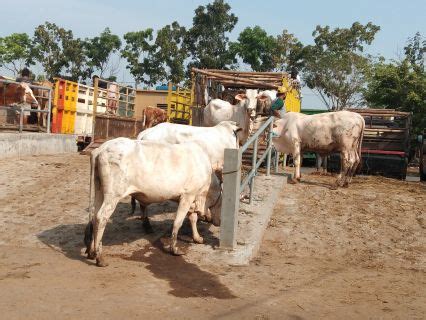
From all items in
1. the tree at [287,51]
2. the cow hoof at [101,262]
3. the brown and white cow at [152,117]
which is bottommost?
the cow hoof at [101,262]

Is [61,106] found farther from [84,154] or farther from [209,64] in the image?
[209,64]

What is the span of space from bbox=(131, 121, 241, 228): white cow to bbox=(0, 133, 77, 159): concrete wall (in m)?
4.92

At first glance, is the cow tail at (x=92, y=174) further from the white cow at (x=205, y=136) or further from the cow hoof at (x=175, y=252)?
the white cow at (x=205, y=136)

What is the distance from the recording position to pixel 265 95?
10789 mm

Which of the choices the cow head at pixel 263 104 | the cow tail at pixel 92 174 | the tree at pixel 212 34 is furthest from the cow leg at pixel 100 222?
the tree at pixel 212 34

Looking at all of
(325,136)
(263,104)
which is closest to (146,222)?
(263,104)

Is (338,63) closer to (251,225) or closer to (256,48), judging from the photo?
(256,48)

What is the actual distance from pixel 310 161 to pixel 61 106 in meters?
9.75

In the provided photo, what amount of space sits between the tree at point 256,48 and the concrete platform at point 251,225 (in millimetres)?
28251

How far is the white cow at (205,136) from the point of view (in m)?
7.77

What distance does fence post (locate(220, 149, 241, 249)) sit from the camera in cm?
637

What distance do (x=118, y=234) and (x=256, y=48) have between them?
3130 cm

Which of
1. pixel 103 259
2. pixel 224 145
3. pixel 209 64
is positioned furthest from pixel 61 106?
pixel 209 64

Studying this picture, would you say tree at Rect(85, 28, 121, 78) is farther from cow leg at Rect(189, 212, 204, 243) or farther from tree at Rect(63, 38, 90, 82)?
cow leg at Rect(189, 212, 204, 243)
